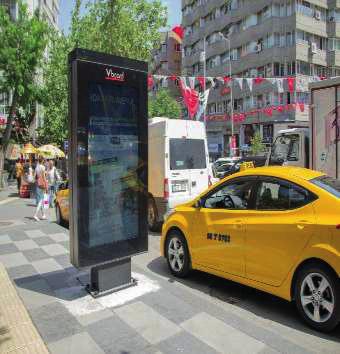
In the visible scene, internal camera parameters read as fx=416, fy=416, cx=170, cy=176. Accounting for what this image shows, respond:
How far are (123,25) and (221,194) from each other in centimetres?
2192

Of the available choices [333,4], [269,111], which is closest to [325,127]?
[269,111]

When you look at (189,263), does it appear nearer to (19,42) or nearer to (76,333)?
(76,333)

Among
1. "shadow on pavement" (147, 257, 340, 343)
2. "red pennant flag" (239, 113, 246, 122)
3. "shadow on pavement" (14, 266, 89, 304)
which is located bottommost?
"shadow on pavement" (147, 257, 340, 343)

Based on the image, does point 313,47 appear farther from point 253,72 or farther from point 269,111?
point 269,111

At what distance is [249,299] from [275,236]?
45.2 inches

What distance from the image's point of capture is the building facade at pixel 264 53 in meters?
40.8

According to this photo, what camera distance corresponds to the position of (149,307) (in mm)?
4875

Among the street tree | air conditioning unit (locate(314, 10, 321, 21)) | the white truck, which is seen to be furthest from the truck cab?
air conditioning unit (locate(314, 10, 321, 21))

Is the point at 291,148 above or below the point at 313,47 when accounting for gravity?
below

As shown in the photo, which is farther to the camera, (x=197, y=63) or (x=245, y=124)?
(x=197, y=63)

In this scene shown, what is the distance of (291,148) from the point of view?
13.5 m

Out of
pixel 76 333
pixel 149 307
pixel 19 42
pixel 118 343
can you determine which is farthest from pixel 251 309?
pixel 19 42

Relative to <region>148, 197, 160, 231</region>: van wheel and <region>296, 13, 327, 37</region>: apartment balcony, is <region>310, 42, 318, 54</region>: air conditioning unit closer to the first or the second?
<region>296, 13, 327, 37</region>: apartment balcony

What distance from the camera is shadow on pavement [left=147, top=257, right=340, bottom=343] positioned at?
459 cm
